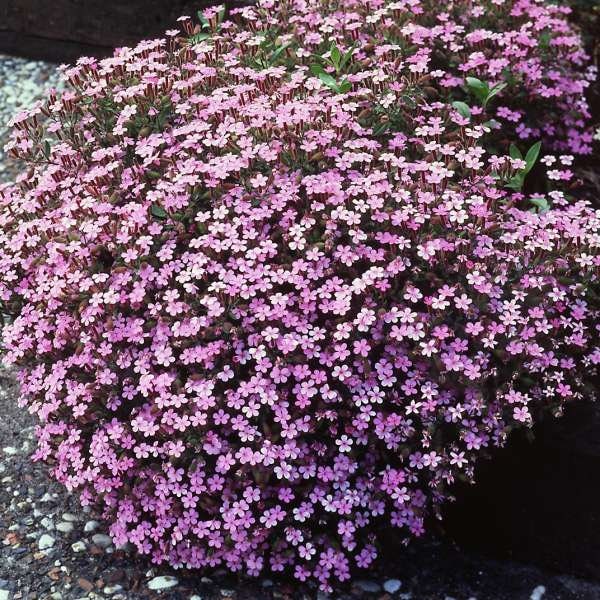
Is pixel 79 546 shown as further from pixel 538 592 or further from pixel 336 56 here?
pixel 336 56

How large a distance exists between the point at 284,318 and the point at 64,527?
4.18ft

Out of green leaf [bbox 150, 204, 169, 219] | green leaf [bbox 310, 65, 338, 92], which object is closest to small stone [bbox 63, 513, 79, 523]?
green leaf [bbox 150, 204, 169, 219]

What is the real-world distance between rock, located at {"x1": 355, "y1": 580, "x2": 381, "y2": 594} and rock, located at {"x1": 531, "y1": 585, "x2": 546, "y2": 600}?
22.6 inches

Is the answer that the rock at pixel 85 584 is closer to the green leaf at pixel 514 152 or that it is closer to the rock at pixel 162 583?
the rock at pixel 162 583

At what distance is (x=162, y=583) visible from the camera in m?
3.28

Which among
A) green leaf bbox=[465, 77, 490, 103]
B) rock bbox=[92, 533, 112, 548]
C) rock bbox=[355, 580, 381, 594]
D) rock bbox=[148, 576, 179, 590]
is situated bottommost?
rock bbox=[355, 580, 381, 594]

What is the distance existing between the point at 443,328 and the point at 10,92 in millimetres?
4938

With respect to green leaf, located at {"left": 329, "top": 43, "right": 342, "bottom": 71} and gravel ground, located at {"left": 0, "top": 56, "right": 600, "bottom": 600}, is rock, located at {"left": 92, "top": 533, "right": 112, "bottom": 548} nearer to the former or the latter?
gravel ground, located at {"left": 0, "top": 56, "right": 600, "bottom": 600}

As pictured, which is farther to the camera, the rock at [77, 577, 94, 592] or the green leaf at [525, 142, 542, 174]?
the green leaf at [525, 142, 542, 174]

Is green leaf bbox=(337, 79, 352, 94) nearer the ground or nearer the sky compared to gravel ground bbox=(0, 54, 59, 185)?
nearer the sky

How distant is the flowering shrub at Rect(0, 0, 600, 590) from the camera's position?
3.08 m

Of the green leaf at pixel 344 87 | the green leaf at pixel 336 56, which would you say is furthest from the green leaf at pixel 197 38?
the green leaf at pixel 344 87

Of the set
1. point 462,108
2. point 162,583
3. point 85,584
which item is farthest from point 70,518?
point 462,108

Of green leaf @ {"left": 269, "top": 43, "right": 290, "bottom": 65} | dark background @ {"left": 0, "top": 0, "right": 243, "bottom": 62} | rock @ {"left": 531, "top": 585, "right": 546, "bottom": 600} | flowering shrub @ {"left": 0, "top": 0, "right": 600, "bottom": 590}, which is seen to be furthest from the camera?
dark background @ {"left": 0, "top": 0, "right": 243, "bottom": 62}
